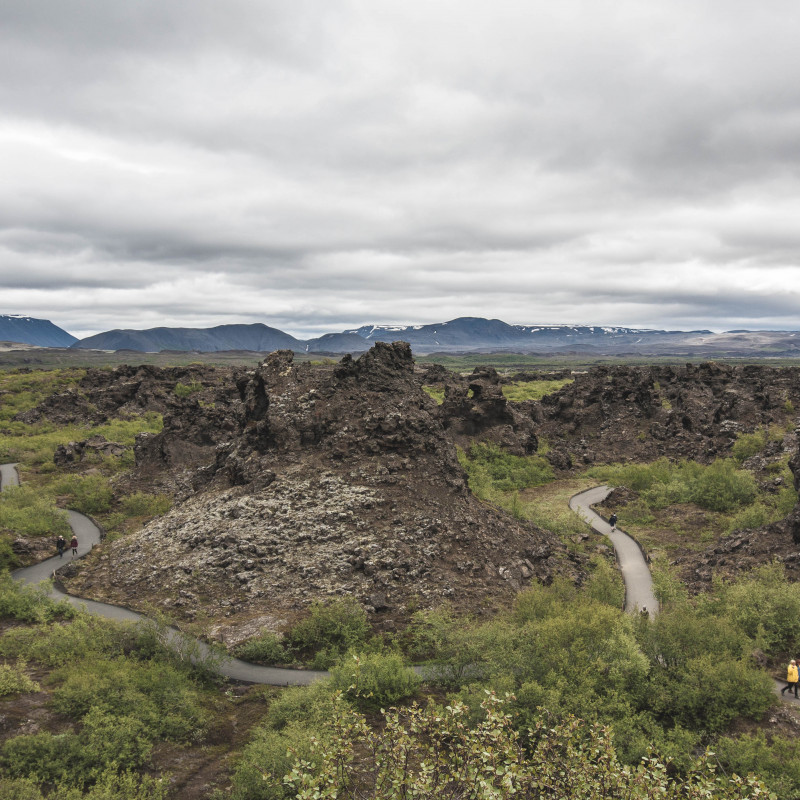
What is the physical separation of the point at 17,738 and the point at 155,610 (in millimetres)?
11663

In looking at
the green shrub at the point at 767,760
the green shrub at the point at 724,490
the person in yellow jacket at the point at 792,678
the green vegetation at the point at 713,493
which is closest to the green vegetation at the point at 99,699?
the green shrub at the point at 767,760

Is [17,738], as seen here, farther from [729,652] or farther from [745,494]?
[745,494]

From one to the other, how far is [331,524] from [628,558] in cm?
2334

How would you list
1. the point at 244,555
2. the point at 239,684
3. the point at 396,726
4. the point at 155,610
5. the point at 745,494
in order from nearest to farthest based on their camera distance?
the point at 396,726, the point at 239,684, the point at 155,610, the point at 244,555, the point at 745,494

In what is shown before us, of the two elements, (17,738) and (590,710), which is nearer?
(17,738)

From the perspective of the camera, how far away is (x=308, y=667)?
2458 centimetres

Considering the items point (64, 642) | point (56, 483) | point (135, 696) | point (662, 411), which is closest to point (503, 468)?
point (662, 411)

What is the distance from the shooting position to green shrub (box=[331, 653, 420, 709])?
70.5ft

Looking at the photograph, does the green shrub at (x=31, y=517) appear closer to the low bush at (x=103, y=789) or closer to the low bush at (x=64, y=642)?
the low bush at (x=64, y=642)

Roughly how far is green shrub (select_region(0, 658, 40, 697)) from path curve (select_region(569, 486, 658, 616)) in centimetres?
2590

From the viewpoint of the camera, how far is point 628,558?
3984 cm

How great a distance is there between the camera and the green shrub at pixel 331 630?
2569 centimetres

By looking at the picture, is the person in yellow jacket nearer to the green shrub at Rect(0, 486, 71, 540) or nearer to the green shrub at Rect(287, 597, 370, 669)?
the green shrub at Rect(287, 597, 370, 669)

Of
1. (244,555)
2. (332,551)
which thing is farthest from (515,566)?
(244,555)
